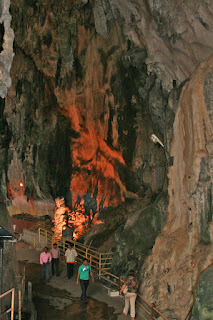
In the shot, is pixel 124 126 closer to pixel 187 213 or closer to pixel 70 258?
pixel 70 258

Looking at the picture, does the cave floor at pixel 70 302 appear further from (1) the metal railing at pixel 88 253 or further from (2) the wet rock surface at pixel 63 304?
(1) the metal railing at pixel 88 253

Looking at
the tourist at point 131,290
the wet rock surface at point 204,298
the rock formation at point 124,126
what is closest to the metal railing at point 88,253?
the rock formation at point 124,126

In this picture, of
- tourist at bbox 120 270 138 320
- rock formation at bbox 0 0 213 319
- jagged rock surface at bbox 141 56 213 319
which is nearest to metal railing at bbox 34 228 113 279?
rock formation at bbox 0 0 213 319

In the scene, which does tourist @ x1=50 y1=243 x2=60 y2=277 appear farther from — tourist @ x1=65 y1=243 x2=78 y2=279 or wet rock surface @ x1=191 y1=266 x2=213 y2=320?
wet rock surface @ x1=191 y1=266 x2=213 y2=320

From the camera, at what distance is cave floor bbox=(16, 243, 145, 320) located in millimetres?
10078

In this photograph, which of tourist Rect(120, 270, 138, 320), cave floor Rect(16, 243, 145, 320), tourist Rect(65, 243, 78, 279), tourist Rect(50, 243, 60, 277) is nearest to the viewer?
tourist Rect(120, 270, 138, 320)

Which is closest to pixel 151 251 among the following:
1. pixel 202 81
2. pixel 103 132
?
pixel 202 81

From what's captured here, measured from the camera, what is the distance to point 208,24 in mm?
11742

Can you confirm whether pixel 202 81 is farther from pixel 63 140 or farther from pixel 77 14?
pixel 63 140

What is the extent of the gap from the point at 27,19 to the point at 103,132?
273 inches

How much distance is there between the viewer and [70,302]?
11.1 m

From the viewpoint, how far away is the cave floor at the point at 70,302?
33.1ft

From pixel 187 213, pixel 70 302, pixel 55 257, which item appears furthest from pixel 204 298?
pixel 55 257

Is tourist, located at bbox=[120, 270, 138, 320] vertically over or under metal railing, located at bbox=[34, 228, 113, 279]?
over
